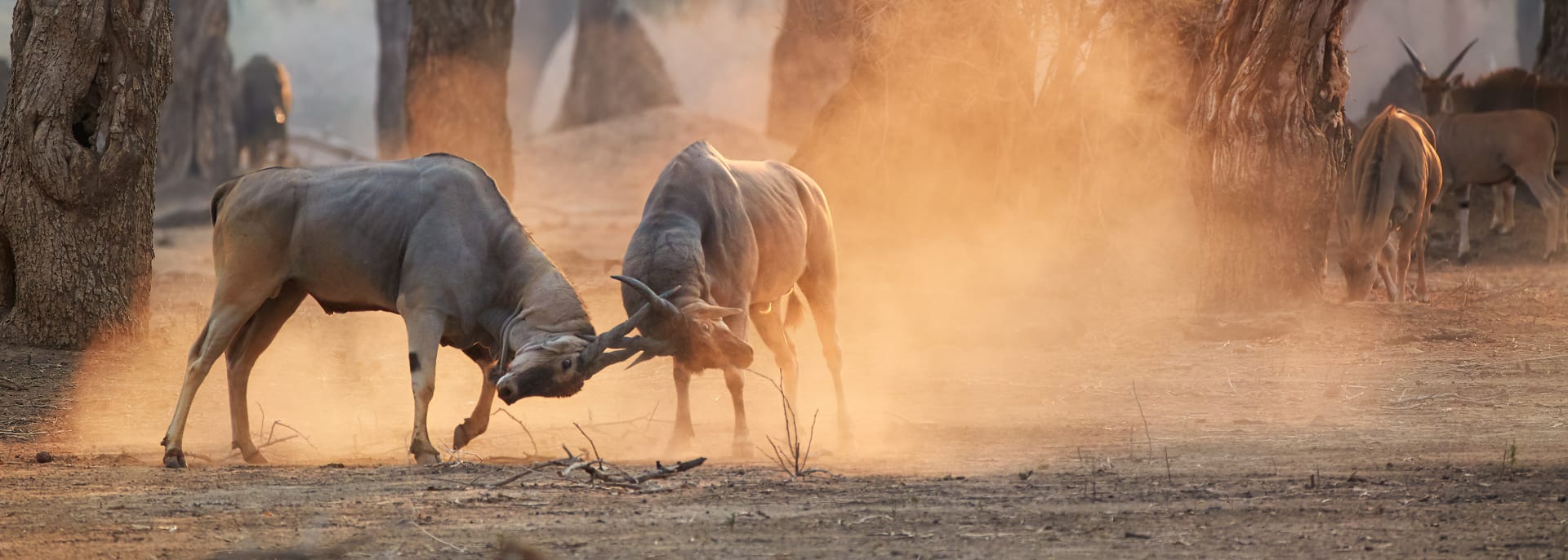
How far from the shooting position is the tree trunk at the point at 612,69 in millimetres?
39719

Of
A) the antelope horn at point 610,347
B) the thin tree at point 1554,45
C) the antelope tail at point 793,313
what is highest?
the thin tree at point 1554,45

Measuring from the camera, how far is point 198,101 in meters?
33.2

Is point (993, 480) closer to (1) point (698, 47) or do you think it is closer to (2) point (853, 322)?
(2) point (853, 322)

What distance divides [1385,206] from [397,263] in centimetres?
970

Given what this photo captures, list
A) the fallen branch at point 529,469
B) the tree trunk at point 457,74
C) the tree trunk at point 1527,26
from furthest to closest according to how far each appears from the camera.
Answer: the tree trunk at point 1527,26, the tree trunk at point 457,74, the fallen branch at point 529,469

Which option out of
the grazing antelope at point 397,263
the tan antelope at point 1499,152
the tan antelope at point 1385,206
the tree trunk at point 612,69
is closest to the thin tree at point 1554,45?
the tan antelope at point 1499,152

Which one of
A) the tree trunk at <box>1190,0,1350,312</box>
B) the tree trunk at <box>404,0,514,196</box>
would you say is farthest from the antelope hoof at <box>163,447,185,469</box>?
the tree trunk at <box>404,0,514,196</box>

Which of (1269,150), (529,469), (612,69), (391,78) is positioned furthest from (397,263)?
(612,69)

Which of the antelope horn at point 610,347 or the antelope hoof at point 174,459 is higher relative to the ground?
the antelope horn at point 610,347

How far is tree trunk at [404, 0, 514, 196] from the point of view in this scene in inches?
629

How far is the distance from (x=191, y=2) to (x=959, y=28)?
21.5 m

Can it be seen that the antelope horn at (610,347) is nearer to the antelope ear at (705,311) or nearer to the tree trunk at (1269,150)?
the antelope ear at (705,311)

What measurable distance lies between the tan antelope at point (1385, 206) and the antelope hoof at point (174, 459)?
10139 millimetres

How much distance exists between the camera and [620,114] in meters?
39.2
